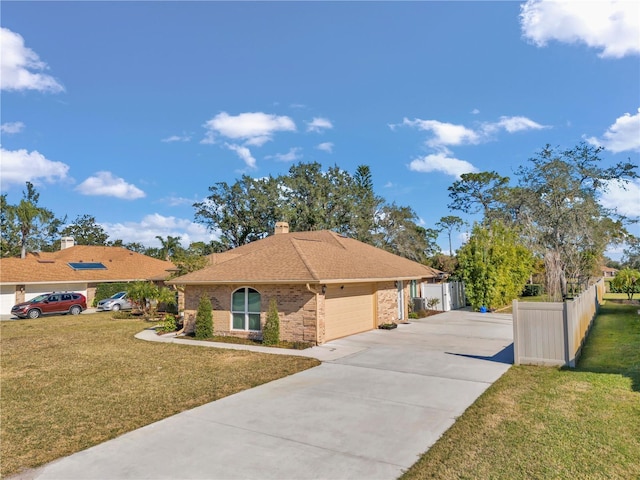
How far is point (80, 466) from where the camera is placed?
479 cm

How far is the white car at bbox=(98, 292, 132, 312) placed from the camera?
28062 millimetres

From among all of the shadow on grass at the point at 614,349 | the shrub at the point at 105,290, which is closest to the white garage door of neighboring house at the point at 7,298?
the shrub at the point at 105,290

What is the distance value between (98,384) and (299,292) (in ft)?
21.7

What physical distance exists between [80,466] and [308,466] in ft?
9.16

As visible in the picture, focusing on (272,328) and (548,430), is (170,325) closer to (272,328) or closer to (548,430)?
(272,328)

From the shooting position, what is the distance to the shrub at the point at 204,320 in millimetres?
14961

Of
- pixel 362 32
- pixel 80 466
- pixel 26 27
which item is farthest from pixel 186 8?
pixel 80 466

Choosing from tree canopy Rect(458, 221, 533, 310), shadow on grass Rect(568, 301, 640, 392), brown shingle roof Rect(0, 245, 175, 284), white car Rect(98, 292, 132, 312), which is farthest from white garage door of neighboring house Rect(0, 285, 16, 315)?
shadow on grass Rect(568, 301, 640, 392)

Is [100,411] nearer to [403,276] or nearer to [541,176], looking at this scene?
[403,276]

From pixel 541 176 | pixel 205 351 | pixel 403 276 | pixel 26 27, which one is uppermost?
pixel 26 27

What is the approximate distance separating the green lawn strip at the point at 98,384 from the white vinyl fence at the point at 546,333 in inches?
208

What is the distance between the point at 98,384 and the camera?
28.7 feet

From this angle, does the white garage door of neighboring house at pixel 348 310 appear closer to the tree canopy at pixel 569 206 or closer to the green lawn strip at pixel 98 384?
the green lawn strip at pixel 98 384

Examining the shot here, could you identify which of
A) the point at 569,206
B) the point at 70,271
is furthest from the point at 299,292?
the point at 70,271
